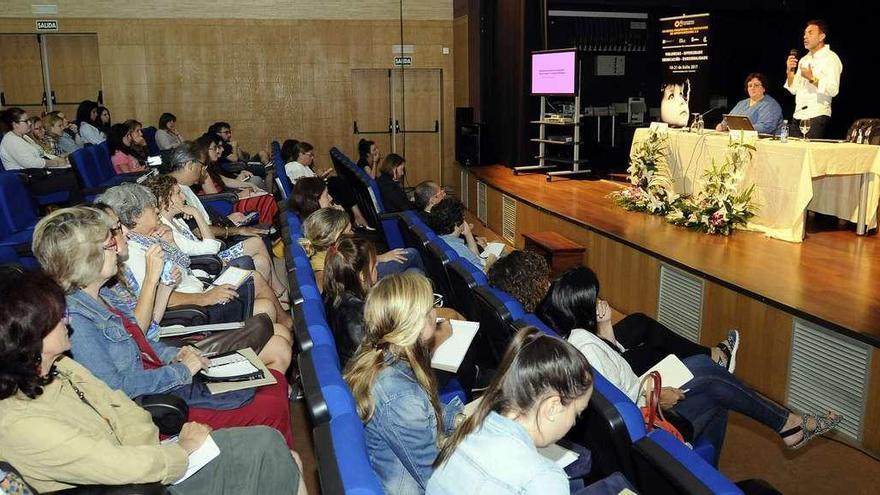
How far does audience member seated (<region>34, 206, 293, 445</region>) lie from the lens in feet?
8.03

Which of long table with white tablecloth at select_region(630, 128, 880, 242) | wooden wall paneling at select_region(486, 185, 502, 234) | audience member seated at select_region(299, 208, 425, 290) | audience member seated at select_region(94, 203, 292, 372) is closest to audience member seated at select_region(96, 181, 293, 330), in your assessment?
audience member seated at select_region(94, 203, 292, 372)

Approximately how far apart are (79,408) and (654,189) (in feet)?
18.9

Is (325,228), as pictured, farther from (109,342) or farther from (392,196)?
(392,196)

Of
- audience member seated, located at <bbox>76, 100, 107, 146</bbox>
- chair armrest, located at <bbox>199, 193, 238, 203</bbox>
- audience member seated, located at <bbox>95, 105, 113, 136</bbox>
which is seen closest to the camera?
chair armrest, located at <bbox>199, 193, 238, 203</bbox>

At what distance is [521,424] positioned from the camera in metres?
1.69

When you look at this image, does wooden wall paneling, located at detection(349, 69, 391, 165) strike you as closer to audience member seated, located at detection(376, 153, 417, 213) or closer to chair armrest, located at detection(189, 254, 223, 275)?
audience member seated, located at detection(376, 153, 417, 213)

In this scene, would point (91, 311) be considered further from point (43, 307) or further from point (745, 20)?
point (745, 20)

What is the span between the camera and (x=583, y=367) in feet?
5.60

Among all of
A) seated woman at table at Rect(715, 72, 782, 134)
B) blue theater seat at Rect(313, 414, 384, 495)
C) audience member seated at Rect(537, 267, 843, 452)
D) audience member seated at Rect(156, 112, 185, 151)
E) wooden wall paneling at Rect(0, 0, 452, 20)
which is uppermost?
wooden wall paneling at Rect(0, 0, 452, 20)

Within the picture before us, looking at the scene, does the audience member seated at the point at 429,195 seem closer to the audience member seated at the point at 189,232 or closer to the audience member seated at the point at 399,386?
the audience member seated at the point at 189,232

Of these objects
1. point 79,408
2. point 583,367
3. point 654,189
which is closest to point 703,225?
point 654,189

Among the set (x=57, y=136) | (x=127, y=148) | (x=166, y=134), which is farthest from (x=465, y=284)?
(x=166, y=134)

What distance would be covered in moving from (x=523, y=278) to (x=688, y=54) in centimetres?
873

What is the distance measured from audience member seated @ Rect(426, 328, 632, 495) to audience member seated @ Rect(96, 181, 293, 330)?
85.0 inches
